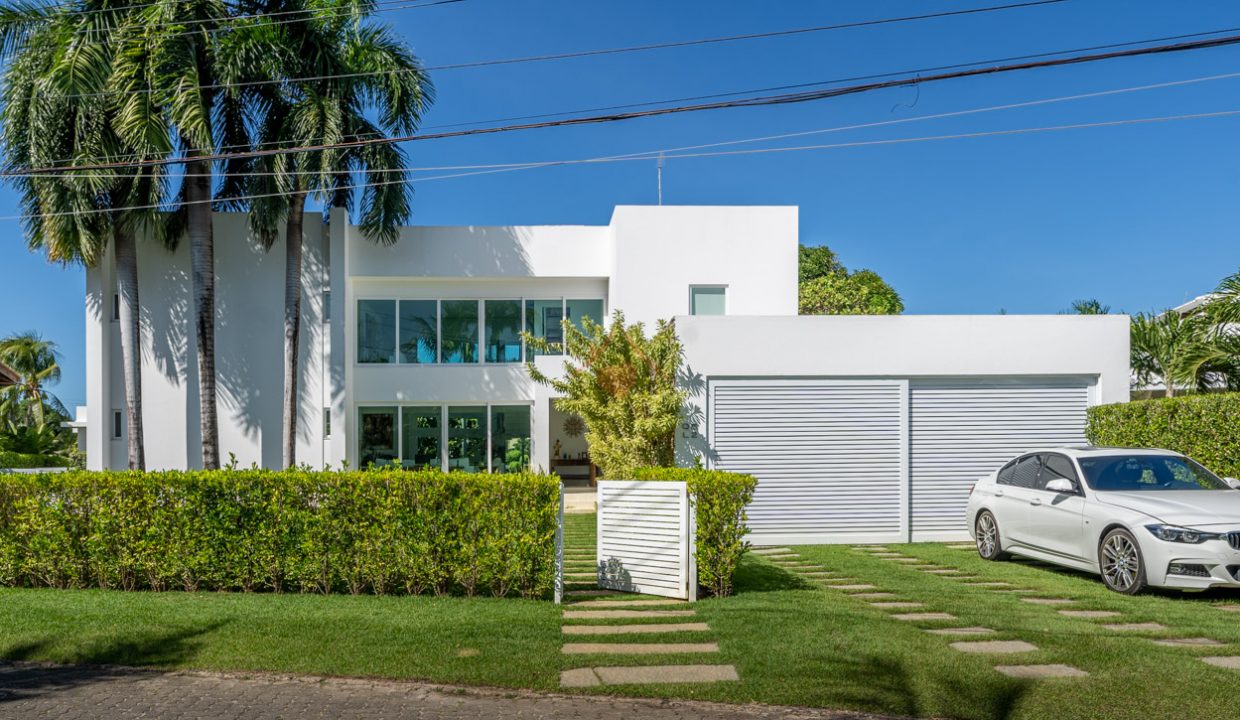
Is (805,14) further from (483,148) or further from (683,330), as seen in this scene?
(483,148)

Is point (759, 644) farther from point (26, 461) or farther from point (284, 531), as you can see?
point (26, 461)

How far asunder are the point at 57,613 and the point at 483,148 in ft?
38.9

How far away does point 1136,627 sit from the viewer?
310 inches

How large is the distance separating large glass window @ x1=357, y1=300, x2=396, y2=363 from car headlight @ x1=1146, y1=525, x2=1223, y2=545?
17740 millimetres

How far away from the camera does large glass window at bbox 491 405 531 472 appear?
23312 millimetres

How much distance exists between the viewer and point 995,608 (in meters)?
8.70

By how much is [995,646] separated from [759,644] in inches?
68.9

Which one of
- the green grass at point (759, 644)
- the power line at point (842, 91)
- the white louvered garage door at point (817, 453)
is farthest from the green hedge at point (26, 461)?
the white louvered garage door at point (817, 453)

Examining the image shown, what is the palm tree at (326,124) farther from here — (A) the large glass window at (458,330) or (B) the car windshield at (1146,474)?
(B) the car windshield at (1146,474)

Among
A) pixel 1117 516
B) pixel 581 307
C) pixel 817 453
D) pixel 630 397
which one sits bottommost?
pixel 1117 516

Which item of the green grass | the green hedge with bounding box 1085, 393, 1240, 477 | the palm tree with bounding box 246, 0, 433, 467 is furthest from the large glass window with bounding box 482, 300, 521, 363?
the green grass

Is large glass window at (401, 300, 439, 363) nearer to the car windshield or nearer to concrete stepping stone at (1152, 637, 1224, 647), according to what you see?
the car windshield

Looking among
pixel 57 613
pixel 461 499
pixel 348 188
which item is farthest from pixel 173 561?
pixel 348 188

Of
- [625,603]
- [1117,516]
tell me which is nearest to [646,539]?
[625,603]
